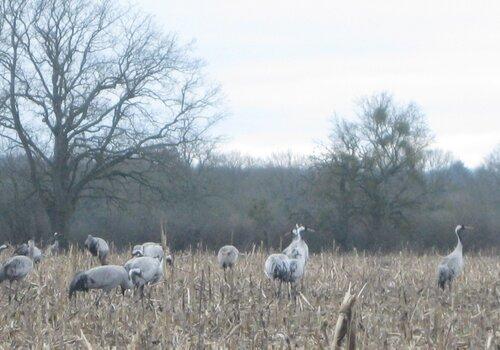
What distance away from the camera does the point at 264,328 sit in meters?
7.40

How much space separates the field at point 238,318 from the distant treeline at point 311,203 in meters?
21.5

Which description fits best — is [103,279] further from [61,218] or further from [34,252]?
[61,218]

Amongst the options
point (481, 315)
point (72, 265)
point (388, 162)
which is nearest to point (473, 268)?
point (72, 265)

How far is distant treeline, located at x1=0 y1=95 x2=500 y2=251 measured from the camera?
3375 cm

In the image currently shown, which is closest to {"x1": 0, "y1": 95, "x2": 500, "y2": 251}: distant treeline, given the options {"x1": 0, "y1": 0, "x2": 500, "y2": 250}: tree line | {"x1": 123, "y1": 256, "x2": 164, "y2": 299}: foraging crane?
{"x1": 0, "y1": 0, "x2": 500, "y2": 250}: tree line

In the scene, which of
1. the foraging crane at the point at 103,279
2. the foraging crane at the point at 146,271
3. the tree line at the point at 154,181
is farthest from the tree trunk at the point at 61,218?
the foraging crane at the point at 103,279

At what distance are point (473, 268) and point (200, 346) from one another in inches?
475

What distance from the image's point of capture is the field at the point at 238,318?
7.08 metres

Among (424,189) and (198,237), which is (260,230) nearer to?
(198,237)

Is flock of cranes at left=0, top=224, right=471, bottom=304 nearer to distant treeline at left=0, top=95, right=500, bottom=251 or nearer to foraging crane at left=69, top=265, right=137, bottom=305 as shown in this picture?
foraging crane at left=69, top=265, right=137, bottom=305

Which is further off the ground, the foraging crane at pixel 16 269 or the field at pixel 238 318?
the foraging crane at pixel 16 269

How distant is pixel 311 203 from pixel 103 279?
89.8 feet

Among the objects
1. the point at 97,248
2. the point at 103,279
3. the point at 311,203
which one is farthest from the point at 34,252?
the point at 311,203

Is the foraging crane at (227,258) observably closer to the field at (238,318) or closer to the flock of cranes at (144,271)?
the flock of cranes at (144,271)
